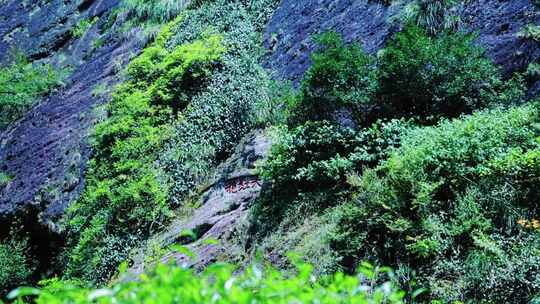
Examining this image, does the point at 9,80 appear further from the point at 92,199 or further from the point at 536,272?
the point at 536,272

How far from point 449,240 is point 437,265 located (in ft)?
0.84

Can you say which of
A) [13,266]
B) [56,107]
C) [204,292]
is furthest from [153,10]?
[204,292]

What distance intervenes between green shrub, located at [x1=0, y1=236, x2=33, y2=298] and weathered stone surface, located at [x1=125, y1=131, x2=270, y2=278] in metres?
4.58

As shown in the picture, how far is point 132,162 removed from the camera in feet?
36.1

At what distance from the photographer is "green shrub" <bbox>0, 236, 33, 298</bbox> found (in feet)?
39.5

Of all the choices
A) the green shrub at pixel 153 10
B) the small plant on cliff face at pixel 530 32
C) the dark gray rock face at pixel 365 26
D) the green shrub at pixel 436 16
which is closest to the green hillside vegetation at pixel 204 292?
the dark gray rock face at pixel 365 26

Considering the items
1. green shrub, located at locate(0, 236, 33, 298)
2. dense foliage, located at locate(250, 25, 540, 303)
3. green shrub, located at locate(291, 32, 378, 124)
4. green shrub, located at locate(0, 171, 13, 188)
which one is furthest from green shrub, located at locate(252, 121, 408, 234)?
green shrub, located at locate(0, 171, 13, 188)

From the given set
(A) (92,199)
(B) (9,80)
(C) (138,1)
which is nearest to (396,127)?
(A) (92,199)

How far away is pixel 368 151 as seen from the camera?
6496 millimetres

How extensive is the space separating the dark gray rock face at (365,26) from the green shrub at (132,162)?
1627 mm

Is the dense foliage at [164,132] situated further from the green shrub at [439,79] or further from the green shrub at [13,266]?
the green shrub at [439,79]

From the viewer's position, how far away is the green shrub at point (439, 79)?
259 inches

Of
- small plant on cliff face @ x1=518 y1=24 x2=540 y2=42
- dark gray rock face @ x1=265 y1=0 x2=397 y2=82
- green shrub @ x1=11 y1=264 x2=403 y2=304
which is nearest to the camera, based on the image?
green shrub @ x1=11 y1=264 x2=403 y2=304

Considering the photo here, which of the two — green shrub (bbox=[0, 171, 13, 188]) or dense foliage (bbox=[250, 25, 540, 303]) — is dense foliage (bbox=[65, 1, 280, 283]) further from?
green shrub (bbox=[0, 171, 13, 188])
